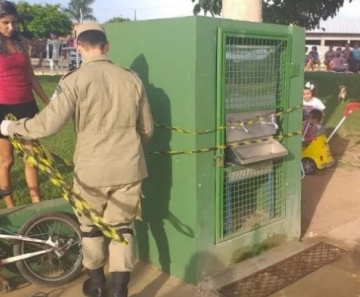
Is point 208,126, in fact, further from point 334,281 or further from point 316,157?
point 316,157

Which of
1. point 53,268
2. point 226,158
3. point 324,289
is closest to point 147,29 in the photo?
point 226,158

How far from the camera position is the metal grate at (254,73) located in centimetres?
422

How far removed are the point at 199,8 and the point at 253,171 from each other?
21.7 feet

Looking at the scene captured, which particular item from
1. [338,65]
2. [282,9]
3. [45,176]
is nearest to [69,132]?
[45,176]

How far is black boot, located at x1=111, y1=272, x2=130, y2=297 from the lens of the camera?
3619 millimetres

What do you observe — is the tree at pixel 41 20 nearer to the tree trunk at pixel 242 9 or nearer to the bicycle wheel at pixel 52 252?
the tree trunk at pixel 242 9

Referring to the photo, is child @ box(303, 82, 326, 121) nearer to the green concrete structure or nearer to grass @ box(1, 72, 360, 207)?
grass @ box(1, 72, 360, 207)

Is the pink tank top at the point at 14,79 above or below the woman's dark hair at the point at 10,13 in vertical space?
below

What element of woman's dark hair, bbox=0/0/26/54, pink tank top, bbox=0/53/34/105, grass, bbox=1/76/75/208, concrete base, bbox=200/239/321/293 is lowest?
concrete base, bbox=200/239/321/293

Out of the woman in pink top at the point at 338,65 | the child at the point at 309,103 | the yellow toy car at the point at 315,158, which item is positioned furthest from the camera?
the woman in pink top at the point at 338,65

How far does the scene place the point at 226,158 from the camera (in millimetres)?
4262

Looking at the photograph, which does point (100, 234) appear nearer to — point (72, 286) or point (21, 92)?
point (72, 286)

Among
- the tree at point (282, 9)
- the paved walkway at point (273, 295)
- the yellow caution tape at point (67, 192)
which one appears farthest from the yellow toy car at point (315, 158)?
the yellow caution tape at point (67, 192)

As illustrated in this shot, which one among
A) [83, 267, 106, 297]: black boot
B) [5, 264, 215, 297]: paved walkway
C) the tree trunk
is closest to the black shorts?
[5, 264, 215, 297]: paved walkway
